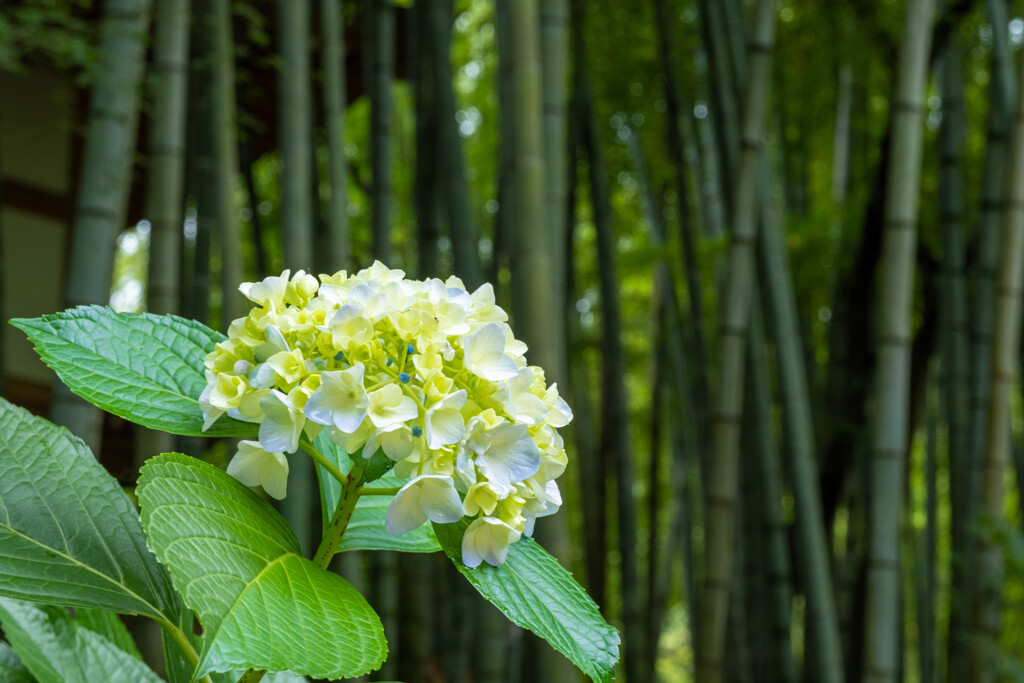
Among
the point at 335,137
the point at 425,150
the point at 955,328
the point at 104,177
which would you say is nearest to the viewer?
the point at 104,177

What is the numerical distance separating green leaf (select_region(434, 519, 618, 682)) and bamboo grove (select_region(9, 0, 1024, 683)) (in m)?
0.86

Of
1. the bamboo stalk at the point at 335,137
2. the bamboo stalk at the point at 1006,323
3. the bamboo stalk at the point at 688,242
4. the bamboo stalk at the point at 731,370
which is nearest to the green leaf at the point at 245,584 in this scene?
the bamboo stalk at the point at 731,370

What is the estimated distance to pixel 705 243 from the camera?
12.1ft

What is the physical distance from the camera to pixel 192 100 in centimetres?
321

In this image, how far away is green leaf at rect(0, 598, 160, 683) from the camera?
0.37m

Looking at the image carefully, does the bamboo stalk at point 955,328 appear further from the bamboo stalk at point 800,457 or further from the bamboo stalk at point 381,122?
the bamboo stalk at point 381,122

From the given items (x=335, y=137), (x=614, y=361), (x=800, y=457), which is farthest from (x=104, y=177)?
(x=614, y=361)

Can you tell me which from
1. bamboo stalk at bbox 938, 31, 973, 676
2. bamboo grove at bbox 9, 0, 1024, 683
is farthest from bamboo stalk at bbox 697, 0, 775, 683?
bamboo stalk at bbox 938, 31, 973, 676

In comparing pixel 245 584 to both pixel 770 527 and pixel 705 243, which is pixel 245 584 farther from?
pixel 705 243

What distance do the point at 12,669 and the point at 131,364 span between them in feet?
0.49

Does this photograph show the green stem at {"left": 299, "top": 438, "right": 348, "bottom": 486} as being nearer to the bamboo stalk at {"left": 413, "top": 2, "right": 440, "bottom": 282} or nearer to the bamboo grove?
the bamboo grove

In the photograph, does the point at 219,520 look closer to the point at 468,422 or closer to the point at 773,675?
the point at 468,422

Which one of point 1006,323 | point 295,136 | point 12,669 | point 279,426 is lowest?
point 12,669

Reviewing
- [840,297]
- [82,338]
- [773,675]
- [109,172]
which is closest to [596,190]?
[840,297]
